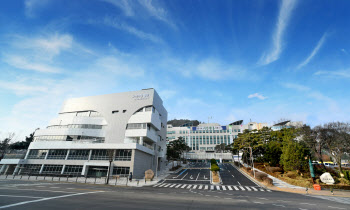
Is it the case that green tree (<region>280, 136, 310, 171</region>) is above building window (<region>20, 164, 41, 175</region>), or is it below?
above

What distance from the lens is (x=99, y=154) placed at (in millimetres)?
44156

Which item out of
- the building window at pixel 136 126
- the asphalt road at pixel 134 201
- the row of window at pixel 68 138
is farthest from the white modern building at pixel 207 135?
the asphalt road at pixel 134 201

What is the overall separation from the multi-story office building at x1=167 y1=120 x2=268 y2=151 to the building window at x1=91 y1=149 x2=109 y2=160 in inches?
3595

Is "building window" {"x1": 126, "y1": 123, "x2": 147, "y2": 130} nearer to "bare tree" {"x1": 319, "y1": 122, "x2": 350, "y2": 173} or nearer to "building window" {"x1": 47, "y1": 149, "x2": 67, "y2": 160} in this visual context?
"building window" {"x1": 47, "y1": 149, "x2": 67, "y2": 160}

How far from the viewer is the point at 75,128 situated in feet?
165

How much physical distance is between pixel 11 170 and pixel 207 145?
10660 cm

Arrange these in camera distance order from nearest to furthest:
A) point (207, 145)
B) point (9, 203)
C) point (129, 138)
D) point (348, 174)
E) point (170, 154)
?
point (9, 203) < point (348, 174) < point (129, 138) < point (170, 154) < point (207, 145)

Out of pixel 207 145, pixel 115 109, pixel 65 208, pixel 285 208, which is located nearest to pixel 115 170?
pixel 115 109

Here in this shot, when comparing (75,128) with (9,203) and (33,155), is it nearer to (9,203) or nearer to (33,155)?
(33,155)

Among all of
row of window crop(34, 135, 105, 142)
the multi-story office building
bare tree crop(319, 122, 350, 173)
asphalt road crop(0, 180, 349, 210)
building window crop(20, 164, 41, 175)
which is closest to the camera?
asphalt road crop(0, 180, 349, 210)

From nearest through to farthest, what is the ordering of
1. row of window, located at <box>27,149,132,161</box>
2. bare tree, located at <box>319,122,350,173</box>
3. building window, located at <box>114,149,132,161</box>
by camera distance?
bare tree, located at <box>319,122,350,173</box>, building window, located at <box>114,149,132,161</box>, row of window, located at <box>27,149,132,161</box>

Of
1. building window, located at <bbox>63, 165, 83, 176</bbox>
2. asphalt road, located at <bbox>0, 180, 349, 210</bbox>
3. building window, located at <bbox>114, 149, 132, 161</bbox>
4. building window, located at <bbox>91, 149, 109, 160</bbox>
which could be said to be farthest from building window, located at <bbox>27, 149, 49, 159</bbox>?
asphalt road, located at <bbox>0, 180, 349, 210</bbox>

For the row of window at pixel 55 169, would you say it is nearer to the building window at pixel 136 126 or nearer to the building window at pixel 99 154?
the building window at pixel 99 154

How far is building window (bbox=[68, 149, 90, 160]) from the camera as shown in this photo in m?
45.1
